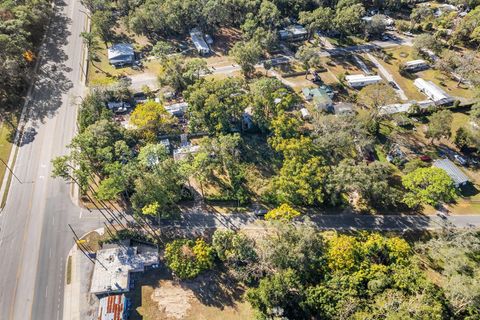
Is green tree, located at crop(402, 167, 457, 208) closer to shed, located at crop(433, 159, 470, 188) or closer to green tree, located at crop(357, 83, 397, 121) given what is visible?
shed, located at crop(433, 159, 470, 188)

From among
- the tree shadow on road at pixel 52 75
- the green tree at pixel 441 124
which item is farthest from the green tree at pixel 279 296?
the tree shadow on road at pixel 52 75

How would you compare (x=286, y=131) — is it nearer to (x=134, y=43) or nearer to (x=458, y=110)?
(x=458, y=110)

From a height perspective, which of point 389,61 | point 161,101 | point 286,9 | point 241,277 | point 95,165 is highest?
point 286,9

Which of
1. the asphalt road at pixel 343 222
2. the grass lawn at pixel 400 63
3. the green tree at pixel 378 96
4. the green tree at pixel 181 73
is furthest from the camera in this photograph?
the grass lawn at pixel 400 63

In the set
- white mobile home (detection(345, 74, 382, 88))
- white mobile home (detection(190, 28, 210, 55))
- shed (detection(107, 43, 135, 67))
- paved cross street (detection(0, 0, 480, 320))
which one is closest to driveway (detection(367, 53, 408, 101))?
white mobile home (detection(345, 74, 382, 88))

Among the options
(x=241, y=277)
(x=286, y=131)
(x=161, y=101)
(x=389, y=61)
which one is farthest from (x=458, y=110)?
(x=161, y=101)

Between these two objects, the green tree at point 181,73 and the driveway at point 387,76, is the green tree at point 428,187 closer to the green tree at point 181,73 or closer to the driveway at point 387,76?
the driveway at point 387,76

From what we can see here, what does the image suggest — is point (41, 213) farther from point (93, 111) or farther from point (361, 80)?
point (361, 80)
